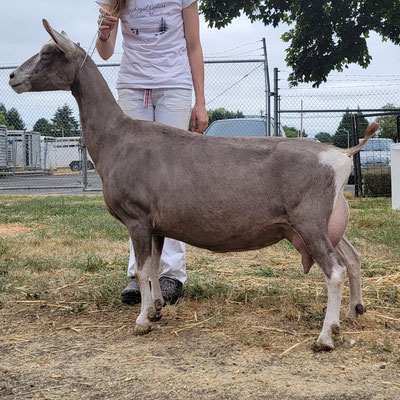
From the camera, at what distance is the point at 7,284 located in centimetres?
401

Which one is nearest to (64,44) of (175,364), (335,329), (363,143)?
(363,143)

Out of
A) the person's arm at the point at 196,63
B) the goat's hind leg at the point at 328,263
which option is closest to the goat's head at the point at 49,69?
the person's arm at the point at 196,63

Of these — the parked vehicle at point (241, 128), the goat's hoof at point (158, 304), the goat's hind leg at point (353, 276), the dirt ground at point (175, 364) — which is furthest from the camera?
the parked vehicle at point (241, 128)

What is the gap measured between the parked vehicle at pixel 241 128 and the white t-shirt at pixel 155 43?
6994 millimetres

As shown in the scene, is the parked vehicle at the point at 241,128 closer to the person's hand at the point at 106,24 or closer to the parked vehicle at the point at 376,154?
the parked vehicle at the point at 376,154

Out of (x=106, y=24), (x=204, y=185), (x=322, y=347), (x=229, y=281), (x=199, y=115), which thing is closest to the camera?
(x=322, y=347)

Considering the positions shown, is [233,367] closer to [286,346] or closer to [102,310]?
[286,346]

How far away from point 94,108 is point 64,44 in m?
0.40

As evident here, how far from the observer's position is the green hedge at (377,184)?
1159 cm

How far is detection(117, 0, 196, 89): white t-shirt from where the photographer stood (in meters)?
3.49

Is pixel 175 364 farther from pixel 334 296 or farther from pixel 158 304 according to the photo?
pixel 334 296

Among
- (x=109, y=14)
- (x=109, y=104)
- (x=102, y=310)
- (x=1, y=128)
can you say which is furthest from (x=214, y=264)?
(x=1, y=128)

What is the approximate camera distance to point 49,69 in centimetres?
318

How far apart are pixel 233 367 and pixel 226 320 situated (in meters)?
0.71
